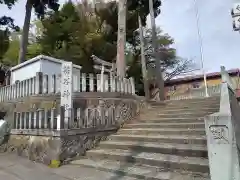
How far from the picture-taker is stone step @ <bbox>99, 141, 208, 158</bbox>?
4.63 metres

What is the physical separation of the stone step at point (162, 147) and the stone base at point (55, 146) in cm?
37

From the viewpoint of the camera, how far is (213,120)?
3309 mm

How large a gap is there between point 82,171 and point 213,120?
9.30 ft

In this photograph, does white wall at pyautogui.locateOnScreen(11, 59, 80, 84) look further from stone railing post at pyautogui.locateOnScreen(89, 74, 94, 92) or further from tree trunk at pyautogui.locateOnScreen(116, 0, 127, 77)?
tree trunk at pyautogui.locateOnScreen(116, 0, 127, 77)

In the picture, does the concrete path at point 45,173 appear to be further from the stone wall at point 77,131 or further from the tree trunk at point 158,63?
the tree trunk at point 158,63

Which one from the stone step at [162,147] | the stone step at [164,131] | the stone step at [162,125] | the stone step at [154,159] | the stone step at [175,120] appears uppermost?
the stone step at [175,120]

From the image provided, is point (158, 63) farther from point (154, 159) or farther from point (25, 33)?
point (154, 159)

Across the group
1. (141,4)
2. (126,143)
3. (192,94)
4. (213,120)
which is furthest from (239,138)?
(192,94)

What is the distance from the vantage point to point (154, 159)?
15.6 ft

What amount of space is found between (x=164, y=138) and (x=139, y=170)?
128 cm

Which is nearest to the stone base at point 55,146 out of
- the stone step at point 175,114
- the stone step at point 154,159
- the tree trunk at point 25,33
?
the stone step at point 154,159

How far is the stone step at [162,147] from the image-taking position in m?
4.63

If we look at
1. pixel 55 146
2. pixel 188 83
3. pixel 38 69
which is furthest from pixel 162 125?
pixel 188 83

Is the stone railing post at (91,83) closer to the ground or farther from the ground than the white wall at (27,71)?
closer to the ground
